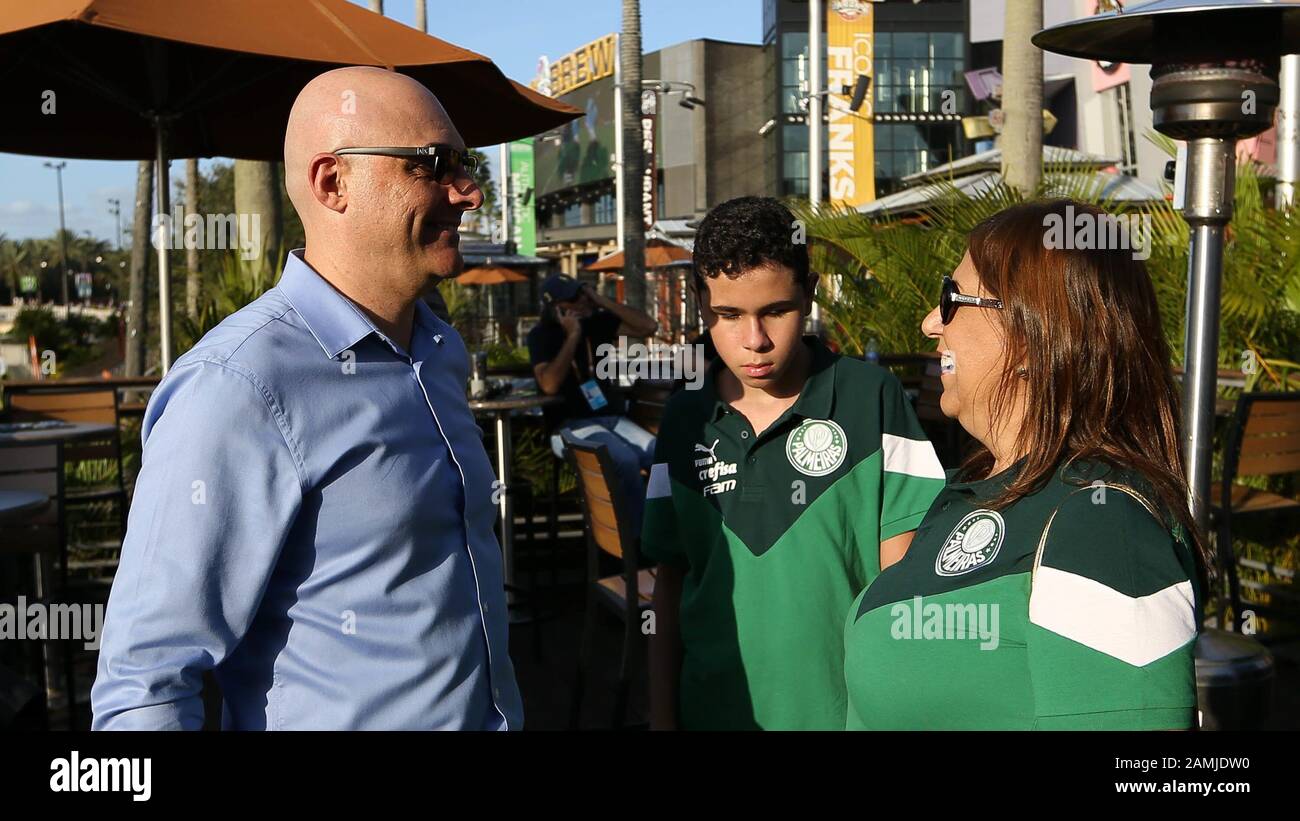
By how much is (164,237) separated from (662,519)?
3876mm

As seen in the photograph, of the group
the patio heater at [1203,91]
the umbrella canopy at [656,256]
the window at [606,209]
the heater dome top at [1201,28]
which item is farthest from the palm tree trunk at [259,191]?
the window at [606,209]

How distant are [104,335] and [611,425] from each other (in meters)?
42.9

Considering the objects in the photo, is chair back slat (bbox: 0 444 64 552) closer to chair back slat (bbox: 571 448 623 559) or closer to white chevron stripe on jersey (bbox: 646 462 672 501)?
chair back slat (bbox: 571 448 623 559)

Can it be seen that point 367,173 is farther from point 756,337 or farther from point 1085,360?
point 1085,360

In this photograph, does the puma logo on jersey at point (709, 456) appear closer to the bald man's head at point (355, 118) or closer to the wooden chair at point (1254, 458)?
the bald man's head at point (355, 118)

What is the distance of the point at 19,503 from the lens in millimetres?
4199

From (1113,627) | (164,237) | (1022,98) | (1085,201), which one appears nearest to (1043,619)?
(1113,627)

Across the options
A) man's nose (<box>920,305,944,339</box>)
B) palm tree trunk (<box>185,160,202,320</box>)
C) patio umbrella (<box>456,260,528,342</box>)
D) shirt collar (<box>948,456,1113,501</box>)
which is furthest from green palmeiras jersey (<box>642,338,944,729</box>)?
patio umbrella (<box>456,260,528,342</box>)

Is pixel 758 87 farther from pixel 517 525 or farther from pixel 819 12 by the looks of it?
pixel 517 525

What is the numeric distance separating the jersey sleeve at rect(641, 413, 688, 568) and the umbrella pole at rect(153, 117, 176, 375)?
359 centimetres

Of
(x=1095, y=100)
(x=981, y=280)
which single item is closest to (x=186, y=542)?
(x=981, y=280)

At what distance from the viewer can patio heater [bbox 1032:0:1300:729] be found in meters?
3.42

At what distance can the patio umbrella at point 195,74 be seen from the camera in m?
4.04

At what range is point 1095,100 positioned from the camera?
2819 centimetres
